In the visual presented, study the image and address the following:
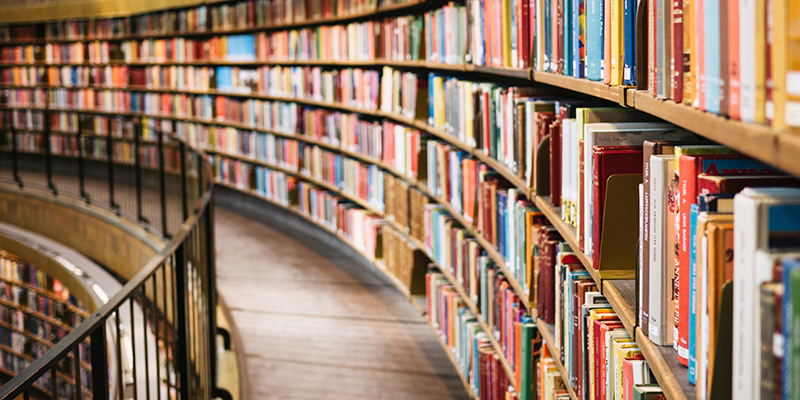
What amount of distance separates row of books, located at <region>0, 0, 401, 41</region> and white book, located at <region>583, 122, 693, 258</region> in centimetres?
303

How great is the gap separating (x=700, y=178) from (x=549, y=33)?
1.05m

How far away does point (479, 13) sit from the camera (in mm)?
2826

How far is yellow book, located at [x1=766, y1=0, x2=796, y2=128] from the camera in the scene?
2.46 ft

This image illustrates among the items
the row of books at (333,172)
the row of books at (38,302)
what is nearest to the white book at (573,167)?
the row of books at (333,172)

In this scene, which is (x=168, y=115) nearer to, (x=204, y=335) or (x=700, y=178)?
(x=204, y=335)

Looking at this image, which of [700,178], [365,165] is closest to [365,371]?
[365,165]

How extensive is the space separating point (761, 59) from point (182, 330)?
207cm

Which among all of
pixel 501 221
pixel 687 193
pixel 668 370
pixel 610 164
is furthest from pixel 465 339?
pixel 687 193

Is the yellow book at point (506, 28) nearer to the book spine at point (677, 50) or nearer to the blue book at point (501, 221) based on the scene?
the blue book at point (501, 221)

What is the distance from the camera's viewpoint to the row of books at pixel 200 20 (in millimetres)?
5777

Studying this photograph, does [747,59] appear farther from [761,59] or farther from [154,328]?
[154,328]

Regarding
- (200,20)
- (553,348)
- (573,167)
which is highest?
(200,20)

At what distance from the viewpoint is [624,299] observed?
1406mm

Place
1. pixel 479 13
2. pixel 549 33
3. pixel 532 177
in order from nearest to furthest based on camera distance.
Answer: pixel 549 33 → pixel 532 177 → pixel 479 13
